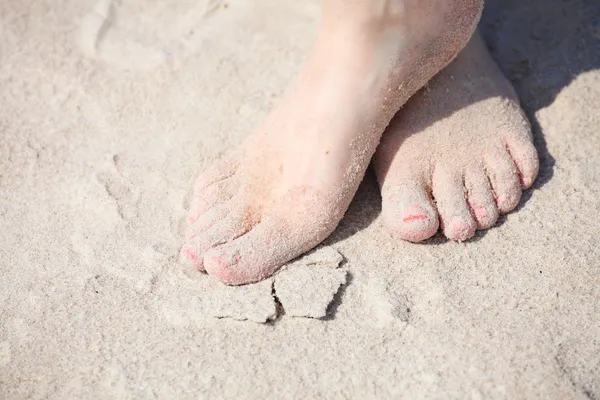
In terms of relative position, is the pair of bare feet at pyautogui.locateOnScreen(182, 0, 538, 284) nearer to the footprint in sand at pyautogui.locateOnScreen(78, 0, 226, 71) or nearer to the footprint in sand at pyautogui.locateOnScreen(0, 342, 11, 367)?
the footprint in sand at pyautogui.locateOnScreen(0, 342, 11, 367)

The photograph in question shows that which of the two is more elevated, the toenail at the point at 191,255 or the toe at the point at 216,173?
the toe at the point at 216,173

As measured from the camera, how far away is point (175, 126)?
5.54ft

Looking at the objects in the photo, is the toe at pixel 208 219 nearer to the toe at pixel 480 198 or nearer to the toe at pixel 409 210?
the toe at pixel 409 210

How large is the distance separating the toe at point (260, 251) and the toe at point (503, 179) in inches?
15.6

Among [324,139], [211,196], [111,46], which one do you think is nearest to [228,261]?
[211,196]

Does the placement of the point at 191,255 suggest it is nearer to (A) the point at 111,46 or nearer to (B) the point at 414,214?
(B) the point at 414,214

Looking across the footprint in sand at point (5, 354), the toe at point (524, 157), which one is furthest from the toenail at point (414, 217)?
the footprint in sand at point (5, 354)

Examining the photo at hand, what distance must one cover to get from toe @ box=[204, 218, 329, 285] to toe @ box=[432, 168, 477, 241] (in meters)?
0.26

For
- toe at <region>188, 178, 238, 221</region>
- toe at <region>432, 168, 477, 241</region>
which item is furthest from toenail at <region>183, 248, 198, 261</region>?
toe at <region>432, 168, 477, 241</region>

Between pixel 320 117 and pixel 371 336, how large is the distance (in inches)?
19.2

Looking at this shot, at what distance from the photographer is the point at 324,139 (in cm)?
141

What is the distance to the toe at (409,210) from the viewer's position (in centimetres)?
136

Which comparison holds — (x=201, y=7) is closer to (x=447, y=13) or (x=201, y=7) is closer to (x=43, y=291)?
(x=447, y=13)

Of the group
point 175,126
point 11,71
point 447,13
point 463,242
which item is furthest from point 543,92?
point 11,71
